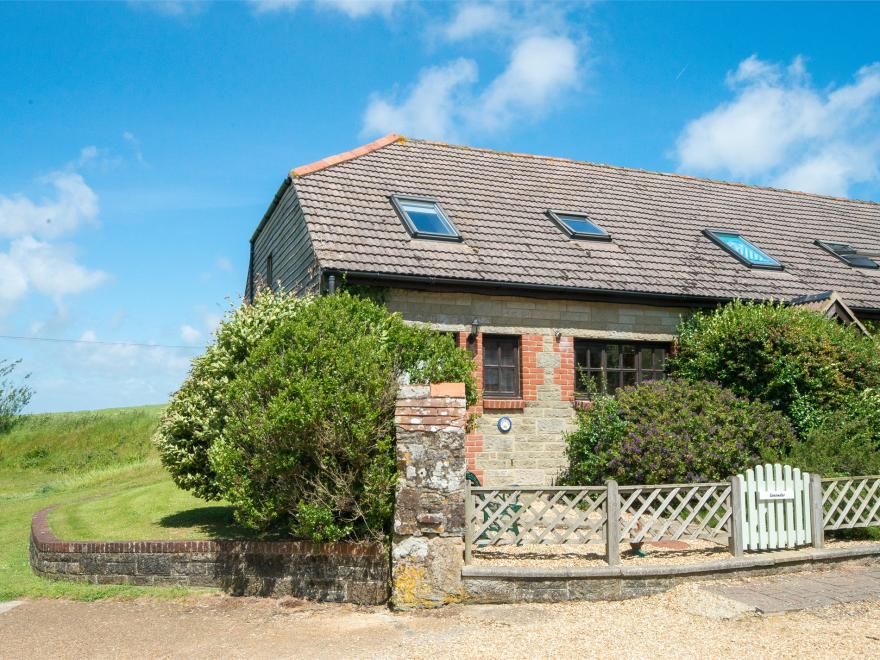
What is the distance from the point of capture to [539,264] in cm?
1448

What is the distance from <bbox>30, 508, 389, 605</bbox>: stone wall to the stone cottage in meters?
5.14

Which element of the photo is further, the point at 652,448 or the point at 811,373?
the point at 811,373

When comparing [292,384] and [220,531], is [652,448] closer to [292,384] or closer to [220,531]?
[292,384]

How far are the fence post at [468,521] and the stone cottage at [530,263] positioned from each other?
4.72 meters

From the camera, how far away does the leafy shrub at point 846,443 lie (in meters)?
10.7

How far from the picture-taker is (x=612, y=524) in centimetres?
827

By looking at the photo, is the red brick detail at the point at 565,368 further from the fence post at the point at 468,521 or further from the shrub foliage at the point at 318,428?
the fence post at the point at 468,521

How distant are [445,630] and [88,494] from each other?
13.7 metres

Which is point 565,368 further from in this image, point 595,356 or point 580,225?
point 580,225

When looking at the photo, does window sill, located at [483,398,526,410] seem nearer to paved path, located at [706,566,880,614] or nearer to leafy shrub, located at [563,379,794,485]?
leafy shrub, located at [563,379,794,485]


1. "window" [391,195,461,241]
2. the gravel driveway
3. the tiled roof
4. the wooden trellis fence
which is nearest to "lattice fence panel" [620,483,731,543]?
the wooden trellis fence

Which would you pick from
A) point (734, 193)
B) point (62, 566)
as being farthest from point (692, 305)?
point (62, 566)

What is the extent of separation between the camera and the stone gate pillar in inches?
303

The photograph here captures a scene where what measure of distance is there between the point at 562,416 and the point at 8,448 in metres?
21.3
